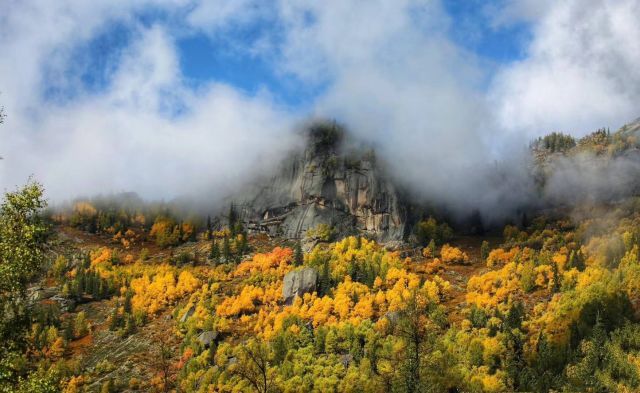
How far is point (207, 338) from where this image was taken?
584 feet

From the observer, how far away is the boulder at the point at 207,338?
575ft

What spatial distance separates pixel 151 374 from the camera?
16538 centimetres

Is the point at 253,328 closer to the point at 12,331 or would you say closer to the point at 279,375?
the point at 279,375

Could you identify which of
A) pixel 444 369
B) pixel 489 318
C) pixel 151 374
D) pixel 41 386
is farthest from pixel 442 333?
pixel 41 386

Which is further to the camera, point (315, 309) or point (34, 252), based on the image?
point (315, 309)

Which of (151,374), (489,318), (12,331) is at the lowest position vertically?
(151,374)

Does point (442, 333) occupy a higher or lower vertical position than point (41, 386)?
lower

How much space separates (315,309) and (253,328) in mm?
22291

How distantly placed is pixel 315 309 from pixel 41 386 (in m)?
178

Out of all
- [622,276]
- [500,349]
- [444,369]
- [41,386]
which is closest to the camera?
[41,386]

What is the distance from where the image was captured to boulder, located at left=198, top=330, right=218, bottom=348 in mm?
175375

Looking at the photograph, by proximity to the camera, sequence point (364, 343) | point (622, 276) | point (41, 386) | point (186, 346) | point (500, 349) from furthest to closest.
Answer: point (622, 276), point (186, 346), point (364, 343), point (500, 349), point (41, 386)

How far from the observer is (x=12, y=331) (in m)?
23.0

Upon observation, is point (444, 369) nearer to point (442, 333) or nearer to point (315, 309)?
point (442, 333)
